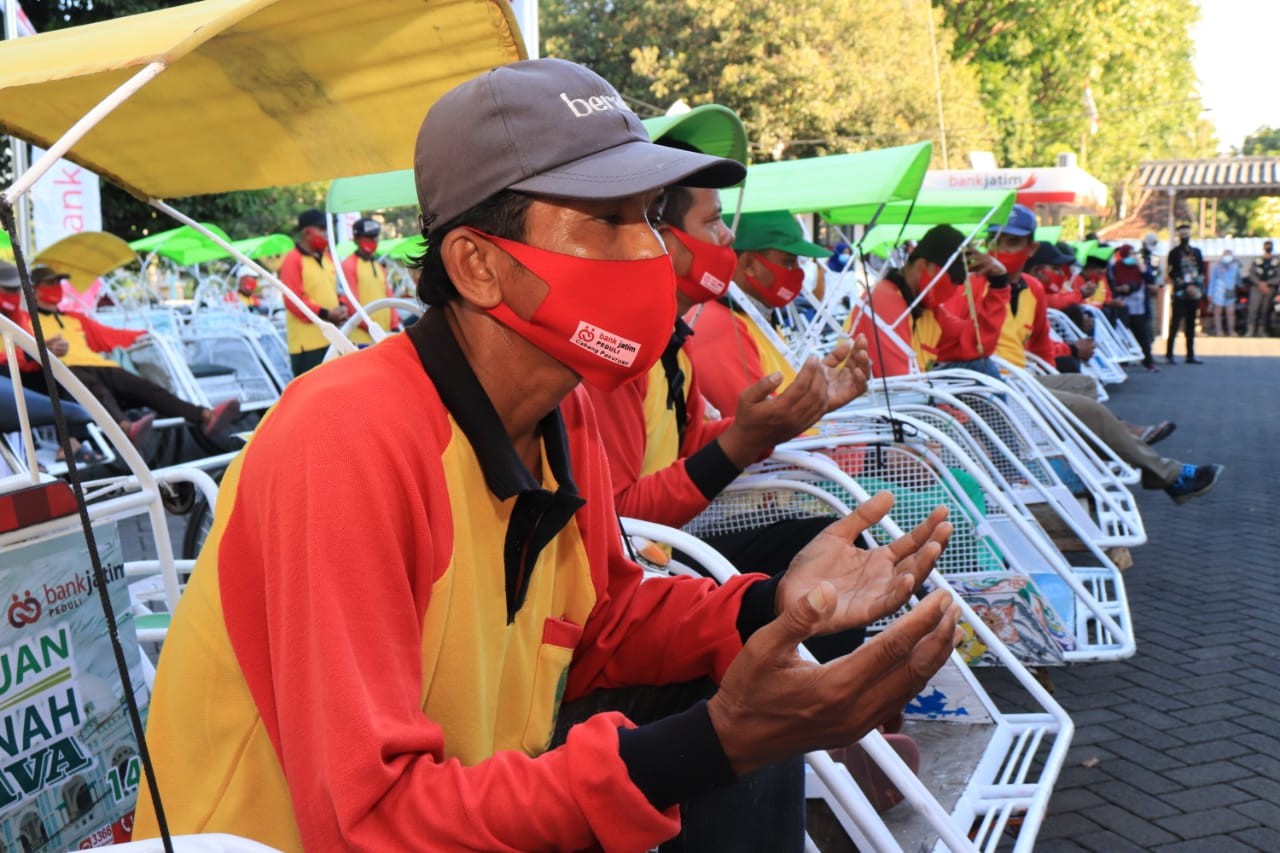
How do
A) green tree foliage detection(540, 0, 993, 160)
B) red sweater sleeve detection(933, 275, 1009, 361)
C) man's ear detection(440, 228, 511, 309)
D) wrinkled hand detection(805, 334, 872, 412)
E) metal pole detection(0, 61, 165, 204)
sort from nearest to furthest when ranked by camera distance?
metal pole detection(0, 61, 165, 204) < man's ear detection(440, 228, 511, 309) < wrinkled hand detection(805, 334, 872, 412) < red sweater sleeve detection(933, 275, 1009, 361) < green tree foliage detection(540, 0, 993, 160)

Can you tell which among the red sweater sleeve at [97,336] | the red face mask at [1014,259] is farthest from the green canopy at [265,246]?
the red face mask at [1014,259]

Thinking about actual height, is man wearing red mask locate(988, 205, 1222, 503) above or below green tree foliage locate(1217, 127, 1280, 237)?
above

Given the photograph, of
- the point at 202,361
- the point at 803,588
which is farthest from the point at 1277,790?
the point at 202,361

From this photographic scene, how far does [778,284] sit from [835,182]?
0.64 m

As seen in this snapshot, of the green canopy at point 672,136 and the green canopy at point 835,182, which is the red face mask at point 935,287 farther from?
the green canopy at point 672,136

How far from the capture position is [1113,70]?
130ft

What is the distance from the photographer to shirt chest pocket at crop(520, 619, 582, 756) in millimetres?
1986

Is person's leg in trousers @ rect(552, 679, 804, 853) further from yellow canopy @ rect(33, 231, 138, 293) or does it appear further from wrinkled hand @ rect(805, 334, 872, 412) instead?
yellow canopy @ rect(33, 231, 138, 293)

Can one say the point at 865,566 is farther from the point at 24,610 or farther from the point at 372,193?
the point at 372,193

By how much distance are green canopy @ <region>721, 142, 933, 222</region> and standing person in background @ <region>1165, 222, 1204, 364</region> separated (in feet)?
50.7

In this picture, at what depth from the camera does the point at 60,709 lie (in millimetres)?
2178

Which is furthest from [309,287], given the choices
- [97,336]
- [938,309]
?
[938,309]

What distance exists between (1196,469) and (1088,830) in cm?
431

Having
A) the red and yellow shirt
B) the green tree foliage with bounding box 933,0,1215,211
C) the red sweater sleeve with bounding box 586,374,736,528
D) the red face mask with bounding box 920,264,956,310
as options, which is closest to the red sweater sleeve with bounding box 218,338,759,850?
the red and yellow shirt
